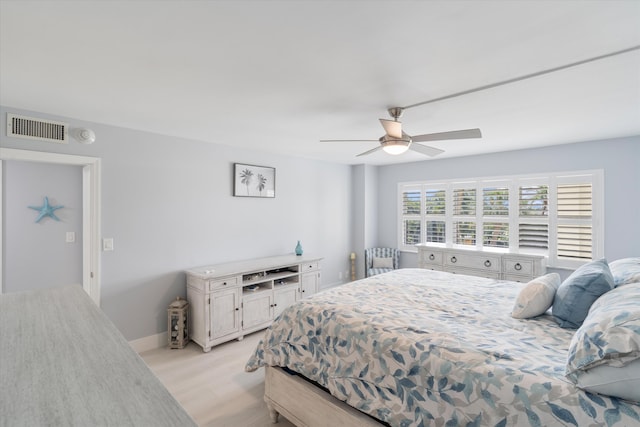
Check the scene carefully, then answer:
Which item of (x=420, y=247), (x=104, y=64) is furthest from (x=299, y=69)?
(x=420, y=247)

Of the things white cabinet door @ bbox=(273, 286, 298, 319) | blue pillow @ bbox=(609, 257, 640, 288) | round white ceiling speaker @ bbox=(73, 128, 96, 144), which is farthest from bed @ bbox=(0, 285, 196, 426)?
white cabinet door @ bbox=(273, 286, 298, 319)

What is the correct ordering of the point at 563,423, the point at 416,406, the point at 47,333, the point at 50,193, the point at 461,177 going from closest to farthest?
the point at 47,333 → the point at 563,423 → the point at 416,406 → the point at 50,193 → the point at 461,177

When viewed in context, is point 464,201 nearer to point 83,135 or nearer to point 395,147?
point 395,147

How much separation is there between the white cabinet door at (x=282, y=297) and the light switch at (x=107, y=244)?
1854mm

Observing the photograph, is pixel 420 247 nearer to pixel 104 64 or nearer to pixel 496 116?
pixel 496 116

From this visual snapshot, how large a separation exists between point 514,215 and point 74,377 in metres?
5.04

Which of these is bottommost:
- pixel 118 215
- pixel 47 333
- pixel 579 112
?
pixel 47 333

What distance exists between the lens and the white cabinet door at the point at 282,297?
3.96 metres

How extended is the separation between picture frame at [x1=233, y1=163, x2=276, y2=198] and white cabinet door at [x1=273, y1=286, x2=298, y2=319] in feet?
4.41

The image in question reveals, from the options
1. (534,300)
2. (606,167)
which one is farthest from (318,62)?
(606,167)

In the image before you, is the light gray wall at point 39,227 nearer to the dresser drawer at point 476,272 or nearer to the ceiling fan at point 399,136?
the ceiling fan at point 399,136

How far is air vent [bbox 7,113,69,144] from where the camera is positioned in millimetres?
2576

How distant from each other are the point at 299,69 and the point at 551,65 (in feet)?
4.94

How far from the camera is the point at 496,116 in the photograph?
9.24ft
